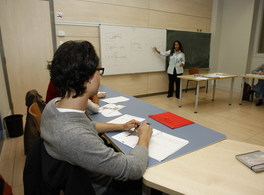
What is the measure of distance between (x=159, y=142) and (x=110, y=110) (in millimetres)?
705

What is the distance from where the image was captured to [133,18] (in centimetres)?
439

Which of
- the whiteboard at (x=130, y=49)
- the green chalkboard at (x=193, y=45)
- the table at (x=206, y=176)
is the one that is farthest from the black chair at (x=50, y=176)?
the green chalkboard at (x=193, y=45)

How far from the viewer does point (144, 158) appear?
859mm

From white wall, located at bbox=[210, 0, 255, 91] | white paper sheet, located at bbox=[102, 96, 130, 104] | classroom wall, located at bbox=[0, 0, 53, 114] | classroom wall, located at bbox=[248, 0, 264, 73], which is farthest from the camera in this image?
white wall, located at bbox=[210, 0, 255, 91]

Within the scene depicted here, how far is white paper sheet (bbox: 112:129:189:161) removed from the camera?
3.21 feet

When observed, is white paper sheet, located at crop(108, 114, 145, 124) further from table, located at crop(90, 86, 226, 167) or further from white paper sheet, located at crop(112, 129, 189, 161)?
white paper sheet, located at crop(112, 129, 189, 161)

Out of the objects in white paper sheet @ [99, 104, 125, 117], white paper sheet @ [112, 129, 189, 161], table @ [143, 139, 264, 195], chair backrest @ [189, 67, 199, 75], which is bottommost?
table @ [143, 139, 264, 195]

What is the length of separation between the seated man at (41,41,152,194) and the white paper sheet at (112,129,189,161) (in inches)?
5.2

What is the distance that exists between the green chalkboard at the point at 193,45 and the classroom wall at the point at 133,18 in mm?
185

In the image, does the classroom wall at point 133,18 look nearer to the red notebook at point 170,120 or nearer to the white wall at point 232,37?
the white wall at point 232,37

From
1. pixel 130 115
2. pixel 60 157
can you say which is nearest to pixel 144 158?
pixel 60 157

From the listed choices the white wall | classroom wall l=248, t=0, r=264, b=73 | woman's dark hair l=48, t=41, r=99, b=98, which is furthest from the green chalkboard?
woman's dark hair l=48, t=41, r=99, b=98

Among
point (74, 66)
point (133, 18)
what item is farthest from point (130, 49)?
point (74, 66)

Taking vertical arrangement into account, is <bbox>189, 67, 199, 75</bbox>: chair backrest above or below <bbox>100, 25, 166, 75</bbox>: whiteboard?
below
